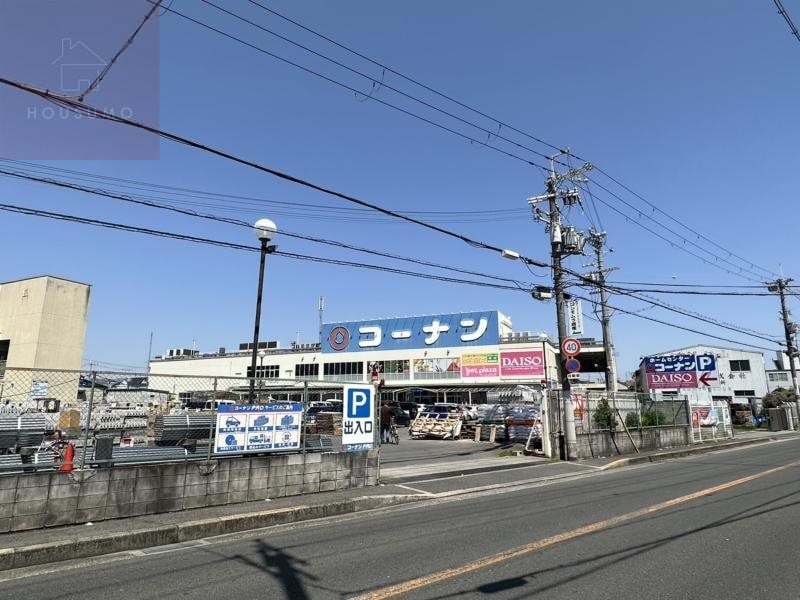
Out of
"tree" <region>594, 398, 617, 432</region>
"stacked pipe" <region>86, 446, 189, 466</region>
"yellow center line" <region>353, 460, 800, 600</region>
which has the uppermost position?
"tree" <region>594, 398, 617, 432</region>

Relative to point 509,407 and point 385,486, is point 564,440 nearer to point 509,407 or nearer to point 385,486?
point 385,486

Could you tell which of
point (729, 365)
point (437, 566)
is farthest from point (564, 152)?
point (729, 365)

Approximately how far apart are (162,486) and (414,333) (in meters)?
48.7

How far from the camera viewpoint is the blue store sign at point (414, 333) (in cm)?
5275

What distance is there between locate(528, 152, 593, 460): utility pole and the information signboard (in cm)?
1006

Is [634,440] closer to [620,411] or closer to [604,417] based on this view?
[620,411]

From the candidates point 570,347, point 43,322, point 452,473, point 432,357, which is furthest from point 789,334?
point 43,322

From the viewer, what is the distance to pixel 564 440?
17172mm

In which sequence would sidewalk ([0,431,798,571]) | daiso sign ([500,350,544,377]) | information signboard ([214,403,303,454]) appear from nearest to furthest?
sidewalk ([0,431,798,571]), information signboard ([214,403,303,454]), daiso sign ([500,350,544,377])

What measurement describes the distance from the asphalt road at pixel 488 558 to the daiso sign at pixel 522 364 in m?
39.6

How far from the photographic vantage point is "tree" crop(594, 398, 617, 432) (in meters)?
19.1

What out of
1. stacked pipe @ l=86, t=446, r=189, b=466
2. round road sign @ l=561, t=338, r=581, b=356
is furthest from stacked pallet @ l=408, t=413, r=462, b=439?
stacked pipe @ l=86, t=446, r=189, b=466

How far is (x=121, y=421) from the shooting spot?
1202cm

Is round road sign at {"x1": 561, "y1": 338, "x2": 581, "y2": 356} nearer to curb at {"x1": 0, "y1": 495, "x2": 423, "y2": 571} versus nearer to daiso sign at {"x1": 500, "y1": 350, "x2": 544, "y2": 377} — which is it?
curb at {"x1": 0, "y1": 495, "x2": 423, "y2": 571}
